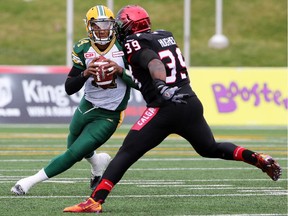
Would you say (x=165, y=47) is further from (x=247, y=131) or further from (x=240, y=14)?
(x=240, y=14)

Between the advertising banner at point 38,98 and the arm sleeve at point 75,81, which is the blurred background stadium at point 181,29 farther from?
the arm sleeve at point 75,81

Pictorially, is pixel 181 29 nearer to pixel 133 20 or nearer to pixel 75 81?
pixel 75 81

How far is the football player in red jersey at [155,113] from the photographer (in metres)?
6.49

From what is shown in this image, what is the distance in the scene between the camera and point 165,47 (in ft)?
22.0

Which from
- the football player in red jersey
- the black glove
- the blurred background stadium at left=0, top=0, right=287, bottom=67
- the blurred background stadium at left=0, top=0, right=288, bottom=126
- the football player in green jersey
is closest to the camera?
the black glove

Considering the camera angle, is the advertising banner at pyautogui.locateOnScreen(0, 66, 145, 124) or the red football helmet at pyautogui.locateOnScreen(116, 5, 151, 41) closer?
the red football helmet at pyautogui.locateOnScreen(116, 5, 151, 41)

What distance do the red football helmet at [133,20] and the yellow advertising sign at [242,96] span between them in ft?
33.4

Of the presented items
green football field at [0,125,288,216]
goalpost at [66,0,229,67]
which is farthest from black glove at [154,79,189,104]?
goalpost at [66,0,229,67]

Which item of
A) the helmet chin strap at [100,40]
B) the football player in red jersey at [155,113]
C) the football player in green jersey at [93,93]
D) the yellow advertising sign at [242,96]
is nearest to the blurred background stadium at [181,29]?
the yellow advertising sign at [242,96]

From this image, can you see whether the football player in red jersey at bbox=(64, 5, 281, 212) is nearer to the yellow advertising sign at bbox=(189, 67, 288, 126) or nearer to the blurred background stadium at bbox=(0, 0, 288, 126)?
the yellow advertising sign at bbox=(189, 67, 288, 126)

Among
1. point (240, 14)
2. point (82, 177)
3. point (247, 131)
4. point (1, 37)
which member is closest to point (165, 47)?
point (82, 177)

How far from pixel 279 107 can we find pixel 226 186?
9094mm

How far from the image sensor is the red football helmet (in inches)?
270

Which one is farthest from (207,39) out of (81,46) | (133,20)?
(133,20)
